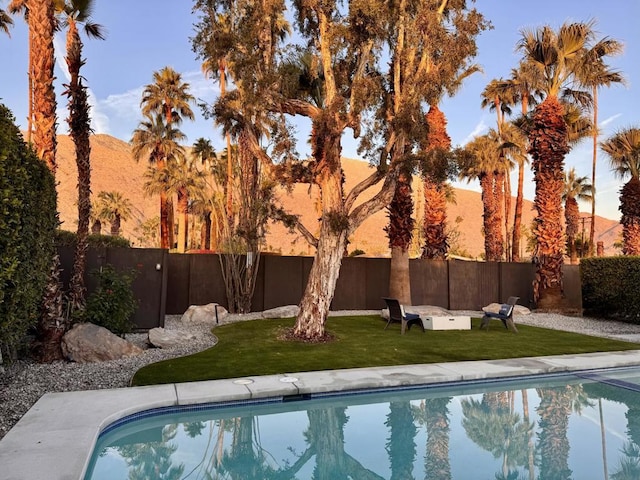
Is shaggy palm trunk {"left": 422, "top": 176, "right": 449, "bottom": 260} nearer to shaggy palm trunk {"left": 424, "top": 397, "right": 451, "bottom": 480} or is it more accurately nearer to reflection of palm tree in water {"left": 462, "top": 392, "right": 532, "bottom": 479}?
reflection of palm tree in water {"left": 462, "top": 392, "right": 532, "bottom": 479}

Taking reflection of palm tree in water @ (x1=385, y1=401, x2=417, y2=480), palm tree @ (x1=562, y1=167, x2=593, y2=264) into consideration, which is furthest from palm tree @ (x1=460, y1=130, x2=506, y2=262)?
reflection of palm tree in water @ (x1=385, y1=401, x2=417, y2=480)

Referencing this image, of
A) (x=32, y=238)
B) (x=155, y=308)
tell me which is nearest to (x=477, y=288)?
(x=155, y=308)

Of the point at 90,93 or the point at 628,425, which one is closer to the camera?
the point at 628,425

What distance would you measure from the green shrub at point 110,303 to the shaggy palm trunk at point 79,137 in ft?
0.86

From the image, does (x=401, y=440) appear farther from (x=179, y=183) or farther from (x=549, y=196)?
(x=179, y=183)

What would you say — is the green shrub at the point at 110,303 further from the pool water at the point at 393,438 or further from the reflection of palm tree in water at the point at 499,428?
the reflection of palm tree in water at the point at 499,428

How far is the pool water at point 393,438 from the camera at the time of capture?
4.69 metres

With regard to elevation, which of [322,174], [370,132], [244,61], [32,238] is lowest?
[32,238]

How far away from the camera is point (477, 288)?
1805 cm

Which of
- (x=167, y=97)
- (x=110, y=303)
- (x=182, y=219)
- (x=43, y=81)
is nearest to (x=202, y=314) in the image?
(x=110, y=303)

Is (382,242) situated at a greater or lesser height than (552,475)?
greater

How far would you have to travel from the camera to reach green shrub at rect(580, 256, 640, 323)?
48.4ft

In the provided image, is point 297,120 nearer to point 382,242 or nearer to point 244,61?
point 244,61

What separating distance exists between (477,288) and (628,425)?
482 inches
